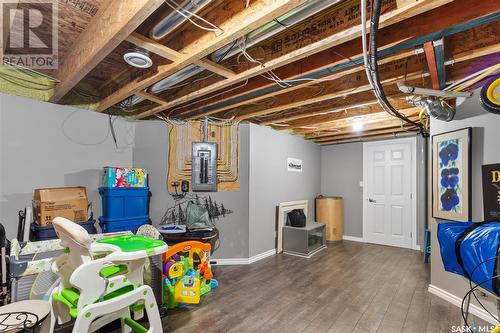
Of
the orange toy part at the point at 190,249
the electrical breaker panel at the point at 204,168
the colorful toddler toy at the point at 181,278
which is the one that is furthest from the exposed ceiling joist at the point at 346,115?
the colorful toddler toy at the point at 181,278

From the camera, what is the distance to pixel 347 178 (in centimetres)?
560

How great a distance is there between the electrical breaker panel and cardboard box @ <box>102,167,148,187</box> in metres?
0.74

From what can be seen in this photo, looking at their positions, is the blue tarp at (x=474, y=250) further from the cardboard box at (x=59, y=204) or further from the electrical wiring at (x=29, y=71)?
the electrical wiring at (x=29, y=71)

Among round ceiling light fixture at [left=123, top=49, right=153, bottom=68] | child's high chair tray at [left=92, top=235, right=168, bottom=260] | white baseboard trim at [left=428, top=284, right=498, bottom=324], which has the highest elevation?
round ceiling light fixture at [left=123, top=49, right=153, bottom=68]

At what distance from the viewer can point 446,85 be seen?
2.44 metres

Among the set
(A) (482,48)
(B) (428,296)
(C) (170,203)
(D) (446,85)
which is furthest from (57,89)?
(B) (428,296)

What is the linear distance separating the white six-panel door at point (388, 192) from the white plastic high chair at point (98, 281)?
465 centimetres

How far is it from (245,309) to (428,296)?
2051 millimetres

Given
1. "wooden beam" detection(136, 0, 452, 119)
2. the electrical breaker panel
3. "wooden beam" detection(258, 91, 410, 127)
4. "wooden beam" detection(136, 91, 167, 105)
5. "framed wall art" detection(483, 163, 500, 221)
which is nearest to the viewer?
"wooden beam" detection(136, 0, 452, 119)

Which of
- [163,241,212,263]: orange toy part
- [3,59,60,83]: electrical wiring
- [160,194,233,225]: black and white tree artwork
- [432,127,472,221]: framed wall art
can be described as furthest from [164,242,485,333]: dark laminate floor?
[3,59,60,83]: electrical wiring

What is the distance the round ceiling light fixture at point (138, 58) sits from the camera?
6.26ft

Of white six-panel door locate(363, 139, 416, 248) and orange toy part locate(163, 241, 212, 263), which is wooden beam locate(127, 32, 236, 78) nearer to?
orange toy part locate(163, 241, 212, 263)

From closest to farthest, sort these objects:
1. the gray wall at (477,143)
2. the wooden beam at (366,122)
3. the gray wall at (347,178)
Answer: the gray wall at (477,143) → the wooden beam at (366,122) → the gray wall at (347,178)

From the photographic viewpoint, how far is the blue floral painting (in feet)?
8.36
